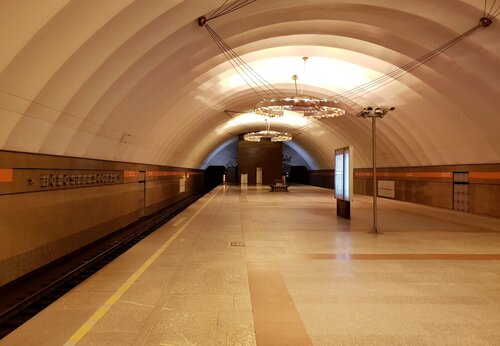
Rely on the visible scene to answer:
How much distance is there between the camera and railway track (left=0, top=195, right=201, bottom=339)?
5805mm

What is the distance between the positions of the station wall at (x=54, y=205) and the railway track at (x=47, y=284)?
224mm

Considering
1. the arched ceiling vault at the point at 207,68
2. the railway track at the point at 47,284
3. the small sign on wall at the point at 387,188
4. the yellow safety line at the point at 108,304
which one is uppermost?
the arched ceiling vault at the point at 207,68

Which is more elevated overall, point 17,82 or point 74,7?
point 74,7

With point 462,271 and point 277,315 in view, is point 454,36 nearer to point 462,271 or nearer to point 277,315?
point 462,271

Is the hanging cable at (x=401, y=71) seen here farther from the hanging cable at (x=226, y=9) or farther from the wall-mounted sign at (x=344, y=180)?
the hanging cable at (x=226, y=9)

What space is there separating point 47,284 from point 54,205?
221 cm

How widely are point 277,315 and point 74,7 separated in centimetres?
621

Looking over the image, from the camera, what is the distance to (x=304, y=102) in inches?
579

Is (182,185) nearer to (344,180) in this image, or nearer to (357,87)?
(357,87)

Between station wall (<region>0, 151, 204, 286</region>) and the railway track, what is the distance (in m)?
0.22

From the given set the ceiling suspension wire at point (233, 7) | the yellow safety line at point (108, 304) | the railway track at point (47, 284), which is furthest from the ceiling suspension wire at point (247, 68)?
the railway track at point (47, 284)

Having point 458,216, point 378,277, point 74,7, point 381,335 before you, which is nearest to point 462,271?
point 378,277

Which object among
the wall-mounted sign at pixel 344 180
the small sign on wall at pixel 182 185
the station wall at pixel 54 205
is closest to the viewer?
the station wall at pixel 54 205

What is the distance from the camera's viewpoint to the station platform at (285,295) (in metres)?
3.69
